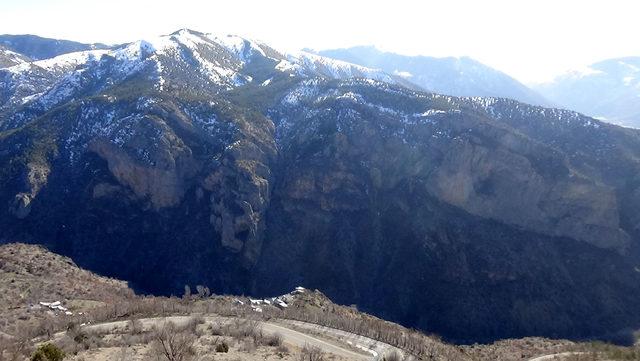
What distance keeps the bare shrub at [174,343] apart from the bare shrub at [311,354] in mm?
12952

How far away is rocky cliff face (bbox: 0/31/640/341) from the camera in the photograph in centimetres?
13362

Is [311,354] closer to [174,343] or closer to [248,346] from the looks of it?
[248,346]

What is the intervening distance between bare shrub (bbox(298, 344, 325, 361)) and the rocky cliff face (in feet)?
208

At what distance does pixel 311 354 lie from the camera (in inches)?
2584

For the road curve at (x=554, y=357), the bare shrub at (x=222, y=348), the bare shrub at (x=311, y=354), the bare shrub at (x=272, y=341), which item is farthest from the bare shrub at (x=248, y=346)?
the road curve at (x=554, y=357)

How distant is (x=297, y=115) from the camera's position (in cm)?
19062

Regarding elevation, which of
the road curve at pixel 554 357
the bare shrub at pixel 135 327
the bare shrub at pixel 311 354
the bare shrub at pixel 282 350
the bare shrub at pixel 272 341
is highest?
the bare shrub at pixel 311 354

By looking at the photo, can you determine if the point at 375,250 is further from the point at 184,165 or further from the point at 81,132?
the point at 81,132

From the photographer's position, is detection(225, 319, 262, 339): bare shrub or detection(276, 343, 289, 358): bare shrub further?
detection(225, 319, 262, 339): bare shrub

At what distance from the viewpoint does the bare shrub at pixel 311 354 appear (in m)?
64.5

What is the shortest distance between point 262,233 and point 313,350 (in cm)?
8439

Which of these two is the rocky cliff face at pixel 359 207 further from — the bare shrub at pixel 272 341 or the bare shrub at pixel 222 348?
the bare shrub at pixel 222 348

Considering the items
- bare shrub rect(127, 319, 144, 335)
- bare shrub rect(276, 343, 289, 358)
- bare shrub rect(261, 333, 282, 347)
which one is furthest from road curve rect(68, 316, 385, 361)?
bare shrub rect(276, 343, 289, 358)

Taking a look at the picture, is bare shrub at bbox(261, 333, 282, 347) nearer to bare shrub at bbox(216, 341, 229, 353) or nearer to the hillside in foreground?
the hillside in foreground
